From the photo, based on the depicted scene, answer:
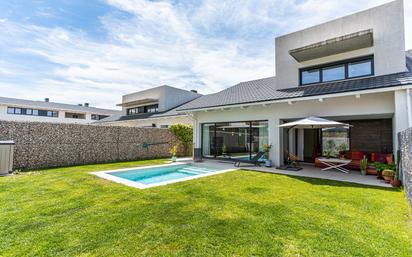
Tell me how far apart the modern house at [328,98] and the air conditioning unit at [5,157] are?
1013 centimetres

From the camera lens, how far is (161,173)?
1121cm

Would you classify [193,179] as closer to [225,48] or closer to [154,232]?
[154,232]

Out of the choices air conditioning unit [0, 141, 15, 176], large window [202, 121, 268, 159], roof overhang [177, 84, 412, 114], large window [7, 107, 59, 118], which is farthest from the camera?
large window [7, 107, 59, 118]

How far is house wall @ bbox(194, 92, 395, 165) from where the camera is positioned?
357 inches

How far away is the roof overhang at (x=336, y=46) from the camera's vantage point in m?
9.41

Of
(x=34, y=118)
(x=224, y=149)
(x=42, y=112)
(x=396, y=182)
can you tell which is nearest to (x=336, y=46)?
(x=396, y=182)

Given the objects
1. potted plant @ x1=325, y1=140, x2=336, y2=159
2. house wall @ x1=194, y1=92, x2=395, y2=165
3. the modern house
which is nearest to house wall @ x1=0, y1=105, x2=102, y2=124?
the modern house

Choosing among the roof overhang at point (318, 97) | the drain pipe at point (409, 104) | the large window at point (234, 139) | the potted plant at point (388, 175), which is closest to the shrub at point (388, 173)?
the potted plant at point (388, 175)

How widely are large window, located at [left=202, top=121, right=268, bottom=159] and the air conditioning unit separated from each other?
10970mm

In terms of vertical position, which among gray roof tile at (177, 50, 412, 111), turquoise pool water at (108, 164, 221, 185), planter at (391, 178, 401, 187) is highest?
gray roof tile at (177, 50, 412, 111)

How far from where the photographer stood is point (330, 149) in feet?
45.4

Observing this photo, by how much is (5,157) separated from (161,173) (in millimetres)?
6941

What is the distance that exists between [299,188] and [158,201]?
4.80 m

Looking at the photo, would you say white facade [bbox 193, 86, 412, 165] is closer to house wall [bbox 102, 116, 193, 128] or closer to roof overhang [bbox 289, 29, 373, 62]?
roof overhang [bbox 289, 29, 373, 62]
